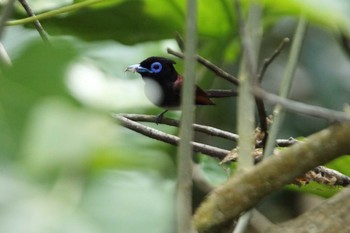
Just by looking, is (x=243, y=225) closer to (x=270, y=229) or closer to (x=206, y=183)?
(x=270, y=229)

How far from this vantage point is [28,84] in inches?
11.2

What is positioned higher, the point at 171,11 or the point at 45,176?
the point at 45,176

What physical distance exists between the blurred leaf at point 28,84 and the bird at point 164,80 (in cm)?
88

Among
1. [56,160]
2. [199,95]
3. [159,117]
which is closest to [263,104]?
[159,117]

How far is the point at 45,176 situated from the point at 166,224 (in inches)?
1.8

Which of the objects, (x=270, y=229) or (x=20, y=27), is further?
(x=20, y=27)

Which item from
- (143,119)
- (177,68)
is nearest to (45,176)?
(143,119)

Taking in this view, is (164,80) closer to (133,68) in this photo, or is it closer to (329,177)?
(133,68)

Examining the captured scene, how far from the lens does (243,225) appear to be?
59 centimetres

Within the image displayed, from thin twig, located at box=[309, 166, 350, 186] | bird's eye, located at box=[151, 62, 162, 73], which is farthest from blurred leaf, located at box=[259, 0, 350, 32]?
bird's eye, located at box=[151, 62, 162, 73]

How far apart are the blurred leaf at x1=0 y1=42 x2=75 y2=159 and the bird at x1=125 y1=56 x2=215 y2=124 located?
2.89 feet

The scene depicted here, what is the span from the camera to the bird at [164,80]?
1.21 metres

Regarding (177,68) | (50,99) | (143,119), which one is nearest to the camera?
(50,99)

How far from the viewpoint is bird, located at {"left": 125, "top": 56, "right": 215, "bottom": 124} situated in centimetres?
121
